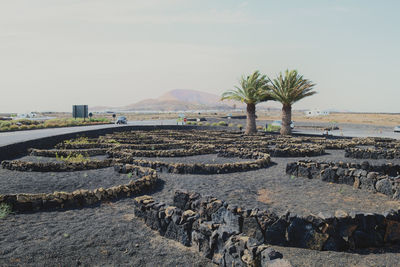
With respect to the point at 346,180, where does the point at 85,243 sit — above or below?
below

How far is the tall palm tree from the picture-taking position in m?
39.0

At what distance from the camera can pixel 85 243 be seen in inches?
314

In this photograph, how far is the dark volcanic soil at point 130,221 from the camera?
7.40 m

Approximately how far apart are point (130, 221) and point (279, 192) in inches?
241

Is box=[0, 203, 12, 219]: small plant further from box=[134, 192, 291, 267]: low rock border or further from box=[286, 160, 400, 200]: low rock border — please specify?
box=[286, 160, 400, 200]: low rock border

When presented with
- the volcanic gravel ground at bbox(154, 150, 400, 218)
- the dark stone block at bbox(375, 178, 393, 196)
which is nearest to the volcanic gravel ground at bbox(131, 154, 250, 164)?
the volcanic gravel ground at bbox(154, 150, 400, 218)

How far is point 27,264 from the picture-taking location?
22.9 ft

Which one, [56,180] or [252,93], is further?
[252,93]

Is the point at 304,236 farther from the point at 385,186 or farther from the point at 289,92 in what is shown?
the point at 289,92

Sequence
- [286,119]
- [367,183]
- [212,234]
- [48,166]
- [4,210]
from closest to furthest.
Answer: [212,234] < [4,210] < [367,183] < [48,166] < [286,119]

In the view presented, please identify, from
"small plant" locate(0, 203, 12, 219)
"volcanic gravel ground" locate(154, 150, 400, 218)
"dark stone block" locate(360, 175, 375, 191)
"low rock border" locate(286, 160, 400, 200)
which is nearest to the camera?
"small plant" locate(0, 203, 12, 219)

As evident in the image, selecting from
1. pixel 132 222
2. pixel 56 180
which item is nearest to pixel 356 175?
pixel 132 222

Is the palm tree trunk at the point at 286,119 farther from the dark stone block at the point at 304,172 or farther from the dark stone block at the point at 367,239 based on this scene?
the dark stone block at the point at 367,239

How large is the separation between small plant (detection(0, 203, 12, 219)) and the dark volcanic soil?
139 mm
